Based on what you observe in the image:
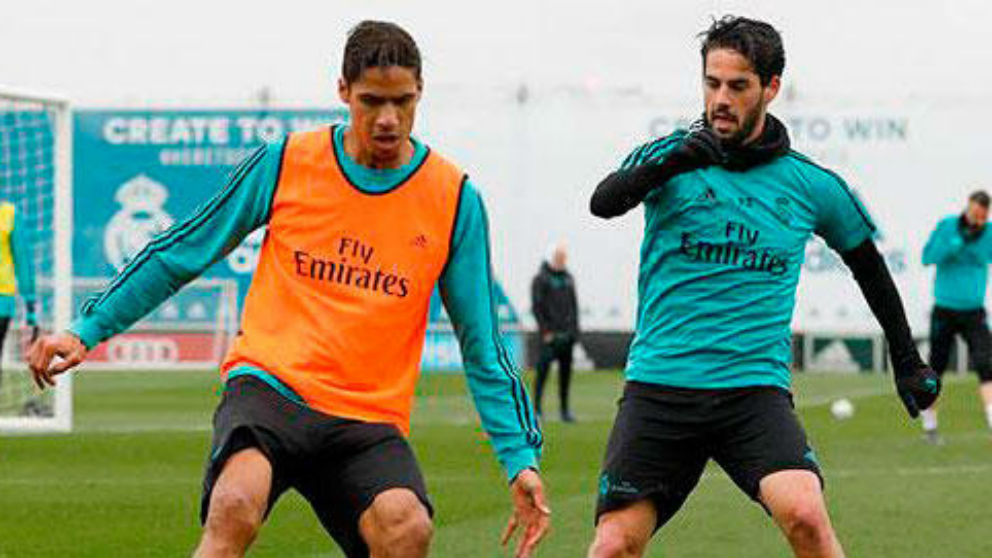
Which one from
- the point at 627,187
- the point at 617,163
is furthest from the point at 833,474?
the point at 617,163

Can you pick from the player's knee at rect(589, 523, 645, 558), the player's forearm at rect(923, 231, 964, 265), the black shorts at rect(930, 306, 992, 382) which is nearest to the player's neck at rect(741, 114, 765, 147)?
the player's knee at rect(589, 523, 645, 558)

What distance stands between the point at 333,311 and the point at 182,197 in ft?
124

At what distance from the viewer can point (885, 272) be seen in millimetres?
9047

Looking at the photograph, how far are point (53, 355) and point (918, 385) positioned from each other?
10.9 ft

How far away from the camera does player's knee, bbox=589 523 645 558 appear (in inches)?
332

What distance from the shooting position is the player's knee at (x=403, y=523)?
7.19 m

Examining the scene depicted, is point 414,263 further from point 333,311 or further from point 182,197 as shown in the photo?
point 182,197

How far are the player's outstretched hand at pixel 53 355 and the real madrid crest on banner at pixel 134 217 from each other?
37.8 metres

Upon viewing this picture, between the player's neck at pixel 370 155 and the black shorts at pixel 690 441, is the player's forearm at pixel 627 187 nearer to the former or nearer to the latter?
the black shorts at pixel 690 441

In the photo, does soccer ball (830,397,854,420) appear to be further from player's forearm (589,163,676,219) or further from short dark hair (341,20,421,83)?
short dark hair (341,20,421,83)

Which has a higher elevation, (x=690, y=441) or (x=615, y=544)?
(x=690, y=441)

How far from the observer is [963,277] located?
2166 centimetres

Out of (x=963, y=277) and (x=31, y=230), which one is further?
(x=31, y=230)

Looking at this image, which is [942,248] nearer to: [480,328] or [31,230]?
[31,230]
